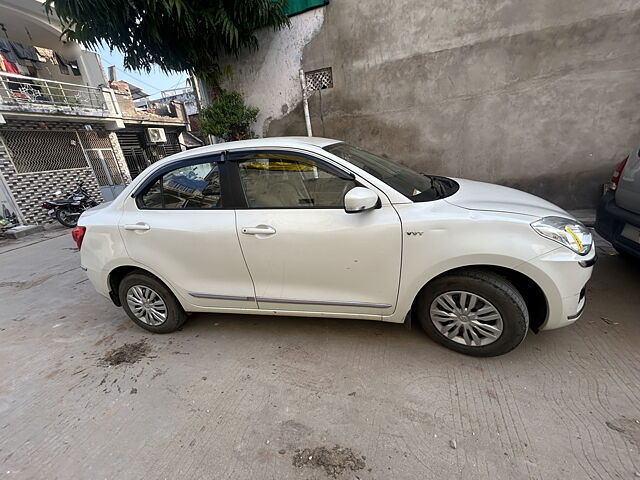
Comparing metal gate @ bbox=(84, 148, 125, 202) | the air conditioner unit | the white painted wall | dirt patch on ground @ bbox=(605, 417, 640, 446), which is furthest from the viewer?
the air conditioner unit

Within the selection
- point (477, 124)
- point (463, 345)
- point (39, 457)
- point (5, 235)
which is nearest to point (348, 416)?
point (463, 345)

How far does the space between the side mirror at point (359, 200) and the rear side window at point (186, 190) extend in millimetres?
1064

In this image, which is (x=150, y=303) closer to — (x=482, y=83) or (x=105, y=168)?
(x=482, y=83)

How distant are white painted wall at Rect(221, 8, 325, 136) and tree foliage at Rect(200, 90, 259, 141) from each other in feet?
1.21

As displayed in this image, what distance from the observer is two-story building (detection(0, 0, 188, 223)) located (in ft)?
27.4

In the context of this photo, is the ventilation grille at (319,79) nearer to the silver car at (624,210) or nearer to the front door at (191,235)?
the front door at (191,235)

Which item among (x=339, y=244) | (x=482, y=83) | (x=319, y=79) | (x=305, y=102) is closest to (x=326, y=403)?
(x=339, y=244)

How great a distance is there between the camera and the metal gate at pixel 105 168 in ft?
34.4

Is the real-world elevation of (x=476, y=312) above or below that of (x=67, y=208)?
below

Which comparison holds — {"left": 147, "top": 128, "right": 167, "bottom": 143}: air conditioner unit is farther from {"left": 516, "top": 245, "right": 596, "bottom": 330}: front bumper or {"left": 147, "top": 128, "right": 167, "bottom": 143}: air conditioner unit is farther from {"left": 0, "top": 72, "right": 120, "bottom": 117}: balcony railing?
{"left": 516, "top": 245, "right": 596, "bottom": 330}: front bumper

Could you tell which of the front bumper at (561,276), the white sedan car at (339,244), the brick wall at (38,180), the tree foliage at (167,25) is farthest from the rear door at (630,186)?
the brick wall at (38,180)

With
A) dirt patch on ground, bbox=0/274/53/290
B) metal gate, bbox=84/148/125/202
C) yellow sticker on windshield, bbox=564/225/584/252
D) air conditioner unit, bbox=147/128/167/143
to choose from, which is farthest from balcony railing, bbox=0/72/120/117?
yellow sticker on windshield, bbox=564/225/584/252

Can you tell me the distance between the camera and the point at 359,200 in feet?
5.94

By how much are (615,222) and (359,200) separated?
249cm
